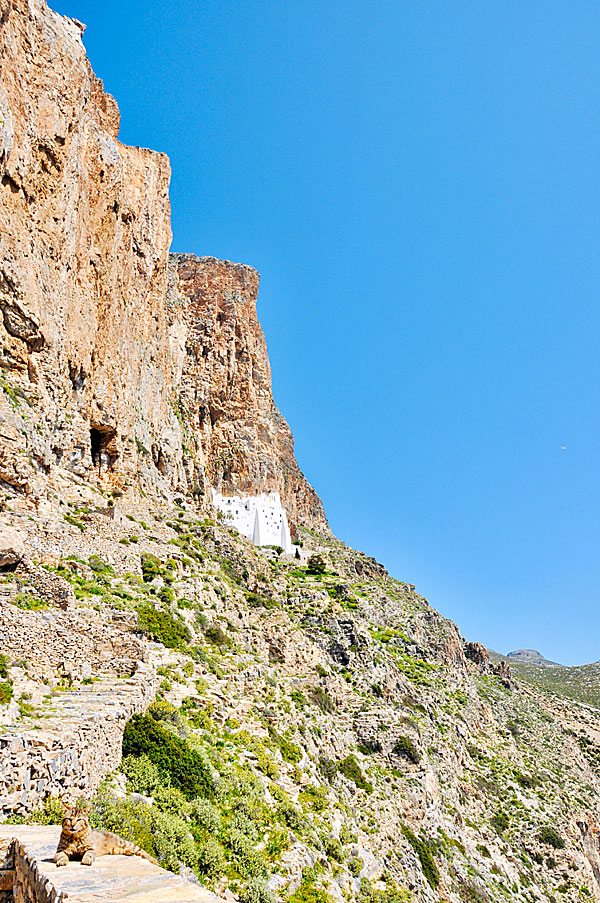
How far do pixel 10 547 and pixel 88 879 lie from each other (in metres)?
11.9

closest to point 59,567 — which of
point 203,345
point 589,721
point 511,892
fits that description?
point 511,892

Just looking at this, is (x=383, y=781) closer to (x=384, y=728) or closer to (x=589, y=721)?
(x=384, y=728)

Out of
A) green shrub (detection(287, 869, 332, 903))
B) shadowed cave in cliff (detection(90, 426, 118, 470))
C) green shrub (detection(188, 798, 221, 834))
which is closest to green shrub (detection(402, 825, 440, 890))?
green shrub (detection(287, 869, 332, 903))

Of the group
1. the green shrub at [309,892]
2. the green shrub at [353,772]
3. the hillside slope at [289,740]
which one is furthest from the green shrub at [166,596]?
the green shrub at [309,892]

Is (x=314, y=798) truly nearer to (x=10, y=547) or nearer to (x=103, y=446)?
(x=10, y=547)

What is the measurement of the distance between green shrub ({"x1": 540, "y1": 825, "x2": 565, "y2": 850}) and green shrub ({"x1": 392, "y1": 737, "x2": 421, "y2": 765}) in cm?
1673

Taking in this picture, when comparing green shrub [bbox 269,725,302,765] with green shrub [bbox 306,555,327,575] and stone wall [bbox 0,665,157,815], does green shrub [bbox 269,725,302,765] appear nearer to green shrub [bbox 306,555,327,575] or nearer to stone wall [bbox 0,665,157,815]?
stone wall [bbox 0,665,157,815]

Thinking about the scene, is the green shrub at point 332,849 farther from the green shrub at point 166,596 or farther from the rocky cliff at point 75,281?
the rocky cliff at point 75,281

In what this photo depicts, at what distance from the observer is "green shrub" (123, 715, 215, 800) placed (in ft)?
37.7

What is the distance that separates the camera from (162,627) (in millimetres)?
19141

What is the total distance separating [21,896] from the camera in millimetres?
5555

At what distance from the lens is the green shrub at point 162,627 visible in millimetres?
18167

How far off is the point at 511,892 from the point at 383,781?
1220cm

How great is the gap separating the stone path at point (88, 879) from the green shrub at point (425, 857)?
24.0m
